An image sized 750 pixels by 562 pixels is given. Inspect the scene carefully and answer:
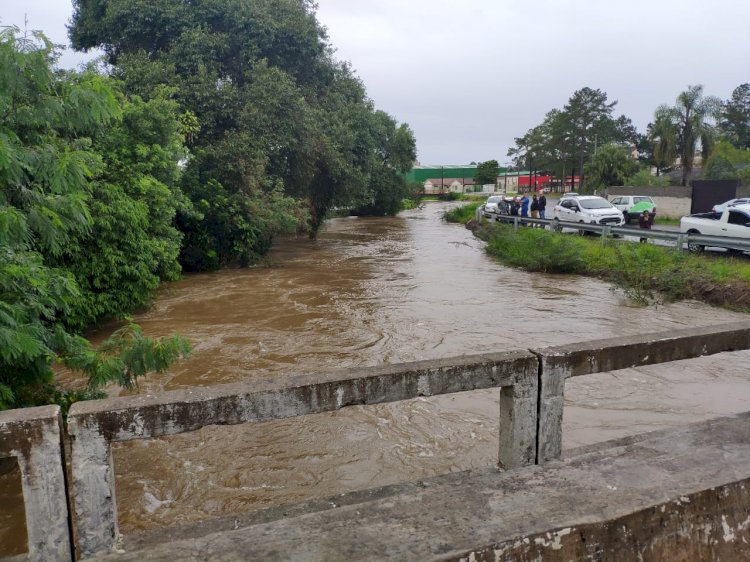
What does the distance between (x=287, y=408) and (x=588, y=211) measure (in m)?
23.6

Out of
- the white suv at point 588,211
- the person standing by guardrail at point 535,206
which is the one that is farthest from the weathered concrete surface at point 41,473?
the person standing by guardrail at point 535,206

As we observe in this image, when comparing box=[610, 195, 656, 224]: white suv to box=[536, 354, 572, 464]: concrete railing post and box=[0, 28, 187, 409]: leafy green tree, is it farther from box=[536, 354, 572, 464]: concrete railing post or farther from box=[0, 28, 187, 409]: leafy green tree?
box=[536, 354, 572, 464]: concrete railing post

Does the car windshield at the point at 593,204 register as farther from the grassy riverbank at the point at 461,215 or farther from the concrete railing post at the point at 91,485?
the concrete railing post at the point at 91,485

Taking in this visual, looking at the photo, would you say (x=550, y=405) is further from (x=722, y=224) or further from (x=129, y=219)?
(x=722, y=224)

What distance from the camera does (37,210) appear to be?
13.0 feet

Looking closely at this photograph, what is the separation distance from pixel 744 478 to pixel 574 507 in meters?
0.93

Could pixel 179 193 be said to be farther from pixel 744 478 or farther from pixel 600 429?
pixel 744 478

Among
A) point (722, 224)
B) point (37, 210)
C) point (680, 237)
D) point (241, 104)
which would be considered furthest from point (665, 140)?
point (37, 210)

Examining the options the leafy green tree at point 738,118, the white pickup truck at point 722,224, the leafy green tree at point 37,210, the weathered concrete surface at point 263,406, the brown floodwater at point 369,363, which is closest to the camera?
the weathered concrete surface at point 263,406

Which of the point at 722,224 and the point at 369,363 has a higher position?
the point at 722,224

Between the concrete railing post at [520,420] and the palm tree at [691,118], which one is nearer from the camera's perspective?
the concrete railing post at [520,420]

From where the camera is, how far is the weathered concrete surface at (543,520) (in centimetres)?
237

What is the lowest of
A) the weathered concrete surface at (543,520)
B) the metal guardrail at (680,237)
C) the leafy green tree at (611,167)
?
the weathered concrete surface at (543,520)

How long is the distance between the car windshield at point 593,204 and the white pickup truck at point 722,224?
6.35m
